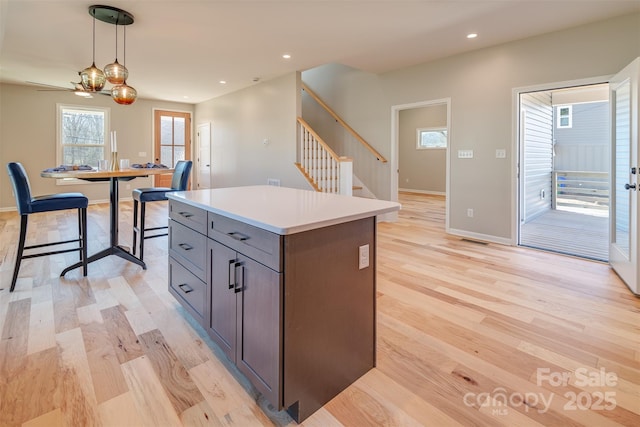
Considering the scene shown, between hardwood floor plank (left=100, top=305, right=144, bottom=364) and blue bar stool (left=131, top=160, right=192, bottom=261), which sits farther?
blue bar stool (left=131, top=160, right=192, bottom=261)

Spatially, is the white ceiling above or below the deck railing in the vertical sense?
above

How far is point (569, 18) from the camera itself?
11.2ft

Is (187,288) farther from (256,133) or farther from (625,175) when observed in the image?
(256,133)

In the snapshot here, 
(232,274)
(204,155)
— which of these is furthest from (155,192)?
(204,155)

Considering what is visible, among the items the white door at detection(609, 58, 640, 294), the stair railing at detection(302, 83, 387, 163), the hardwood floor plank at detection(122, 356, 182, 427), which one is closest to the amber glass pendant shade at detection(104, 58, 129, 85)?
the hardwood floor plank at detection(122, 356, 182, 427)

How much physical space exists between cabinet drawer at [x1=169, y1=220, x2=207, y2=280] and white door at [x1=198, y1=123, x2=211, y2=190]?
650cm

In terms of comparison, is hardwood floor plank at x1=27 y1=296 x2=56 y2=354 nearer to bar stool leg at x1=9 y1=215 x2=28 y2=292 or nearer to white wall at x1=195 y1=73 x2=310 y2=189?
bar stool leg at x1=9 y1=215 x2=28 y2=292

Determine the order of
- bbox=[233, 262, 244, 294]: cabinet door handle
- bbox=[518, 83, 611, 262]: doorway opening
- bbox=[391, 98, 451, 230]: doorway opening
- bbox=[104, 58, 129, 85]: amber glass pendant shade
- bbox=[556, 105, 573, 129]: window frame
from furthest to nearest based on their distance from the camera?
bbox=[391, 98, 451, 230]: doorway opening → bbox=[556, 105, 573, 129]: window frame → bbox=[518, 83, 611, 262]: doorway opening → bbox=[104, 58, 129, 85]: amber glass pendant shade → bbox=[233, 262, 244, 294]: cabinet door handle

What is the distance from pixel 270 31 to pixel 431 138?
7.03 meters

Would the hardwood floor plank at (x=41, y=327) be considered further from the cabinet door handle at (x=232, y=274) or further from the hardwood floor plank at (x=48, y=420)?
the cabinet door handle at (x=232, y=274)

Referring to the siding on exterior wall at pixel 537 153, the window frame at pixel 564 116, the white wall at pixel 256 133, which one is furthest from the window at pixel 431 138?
the white wall at pixel 256 133

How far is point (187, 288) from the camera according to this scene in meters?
2.11

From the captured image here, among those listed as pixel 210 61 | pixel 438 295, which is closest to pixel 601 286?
pixel 438 295

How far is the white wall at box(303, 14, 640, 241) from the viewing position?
3494mm
